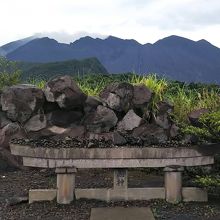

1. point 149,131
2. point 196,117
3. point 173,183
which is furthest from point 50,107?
point 173,183

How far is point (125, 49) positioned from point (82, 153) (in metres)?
41.0

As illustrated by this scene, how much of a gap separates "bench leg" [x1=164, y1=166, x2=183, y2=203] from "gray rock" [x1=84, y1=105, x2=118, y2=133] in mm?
2471

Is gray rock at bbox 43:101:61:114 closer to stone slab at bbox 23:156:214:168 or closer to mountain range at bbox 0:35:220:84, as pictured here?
stone slab at bbox 23:156:214:168

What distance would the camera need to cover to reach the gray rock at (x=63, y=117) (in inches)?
394

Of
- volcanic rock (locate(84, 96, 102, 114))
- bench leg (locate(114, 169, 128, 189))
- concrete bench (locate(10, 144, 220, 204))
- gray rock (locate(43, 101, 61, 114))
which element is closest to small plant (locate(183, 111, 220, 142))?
concrete bench (locate(10, 144, 220, 204))

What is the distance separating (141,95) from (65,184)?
281 cm

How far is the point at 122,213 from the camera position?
6895 millimetres

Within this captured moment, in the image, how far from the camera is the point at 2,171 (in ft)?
32.9

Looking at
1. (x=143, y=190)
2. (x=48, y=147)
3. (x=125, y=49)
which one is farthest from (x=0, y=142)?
(x=125, y=49)

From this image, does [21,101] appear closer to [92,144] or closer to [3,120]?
[3,120]

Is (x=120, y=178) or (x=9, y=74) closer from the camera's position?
(x=120, y=178)

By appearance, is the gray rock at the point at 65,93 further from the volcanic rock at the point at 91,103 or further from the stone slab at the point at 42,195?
the stone slab at the point at 42,195

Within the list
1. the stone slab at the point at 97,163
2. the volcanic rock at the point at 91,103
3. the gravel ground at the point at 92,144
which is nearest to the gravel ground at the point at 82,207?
the stone slab at the point at 97,163

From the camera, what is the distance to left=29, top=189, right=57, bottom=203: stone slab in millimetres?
7506
